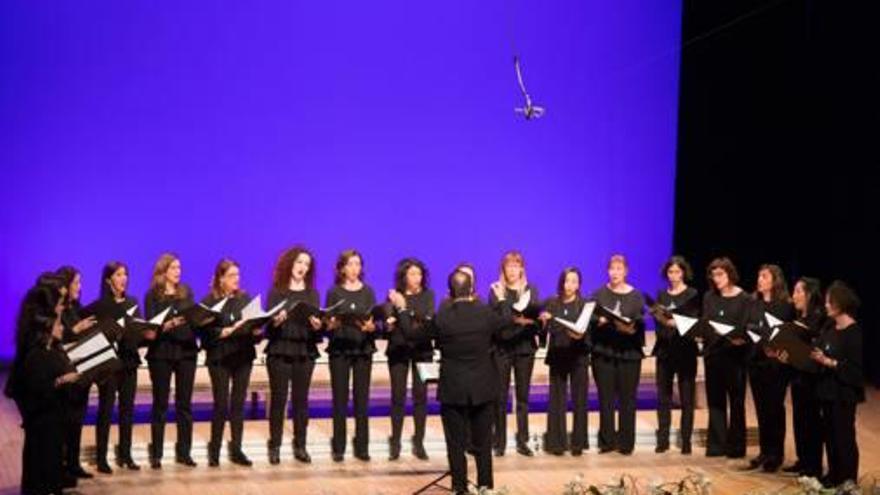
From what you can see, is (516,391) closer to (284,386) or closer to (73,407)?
(284,386)

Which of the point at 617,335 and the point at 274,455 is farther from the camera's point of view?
the point at 617,335

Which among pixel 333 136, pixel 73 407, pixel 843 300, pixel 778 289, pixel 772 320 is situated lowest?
pixel 73 407

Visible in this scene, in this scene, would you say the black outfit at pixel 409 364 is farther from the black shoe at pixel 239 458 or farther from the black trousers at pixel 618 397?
the black trousers at pixel 618 397

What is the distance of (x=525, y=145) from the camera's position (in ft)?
34.4

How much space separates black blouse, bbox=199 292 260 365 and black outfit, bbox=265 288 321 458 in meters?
0.14

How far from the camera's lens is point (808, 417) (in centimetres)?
750

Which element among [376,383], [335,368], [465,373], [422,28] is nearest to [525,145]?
[422,28]

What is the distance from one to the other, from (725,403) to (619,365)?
775 mm

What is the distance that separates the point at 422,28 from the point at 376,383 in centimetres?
302

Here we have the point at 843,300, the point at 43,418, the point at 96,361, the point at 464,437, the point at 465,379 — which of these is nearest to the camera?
the point at 43,418

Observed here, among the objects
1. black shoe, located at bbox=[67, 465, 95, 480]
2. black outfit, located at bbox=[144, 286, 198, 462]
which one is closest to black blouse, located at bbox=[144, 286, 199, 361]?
black outfit, located at bbox=[144, 286, 198, 462]

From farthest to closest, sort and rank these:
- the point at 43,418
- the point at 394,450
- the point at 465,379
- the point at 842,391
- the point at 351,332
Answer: the point at 394,450
the point at 351,332
the point at 842,391
the point at 465,379
the point at 43,418

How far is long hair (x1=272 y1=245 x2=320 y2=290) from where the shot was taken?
776 cm

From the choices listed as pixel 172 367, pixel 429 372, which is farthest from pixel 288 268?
pixel 429 372
